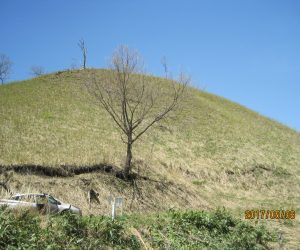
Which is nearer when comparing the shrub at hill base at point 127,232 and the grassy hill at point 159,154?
the shrub at hill base at point 127,232

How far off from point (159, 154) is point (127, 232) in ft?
64.2

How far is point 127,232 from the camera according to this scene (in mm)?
11734

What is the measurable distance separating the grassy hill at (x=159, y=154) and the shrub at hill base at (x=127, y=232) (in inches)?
156

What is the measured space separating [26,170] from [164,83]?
3618cm

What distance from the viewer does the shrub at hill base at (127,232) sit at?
9367 millimetres

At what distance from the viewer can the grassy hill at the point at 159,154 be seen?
73.5 feet

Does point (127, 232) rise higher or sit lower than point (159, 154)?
lower

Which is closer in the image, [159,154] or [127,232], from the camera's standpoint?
[127,232]

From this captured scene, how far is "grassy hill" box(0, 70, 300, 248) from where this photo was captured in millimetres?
22406

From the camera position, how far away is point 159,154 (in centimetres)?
3125

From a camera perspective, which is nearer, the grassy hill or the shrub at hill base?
the shrub at hill base

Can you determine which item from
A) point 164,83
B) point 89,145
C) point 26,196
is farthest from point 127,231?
point 164,83

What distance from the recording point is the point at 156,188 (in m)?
24.7

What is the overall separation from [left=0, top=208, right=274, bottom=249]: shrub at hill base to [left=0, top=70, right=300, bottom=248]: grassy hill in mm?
3956
